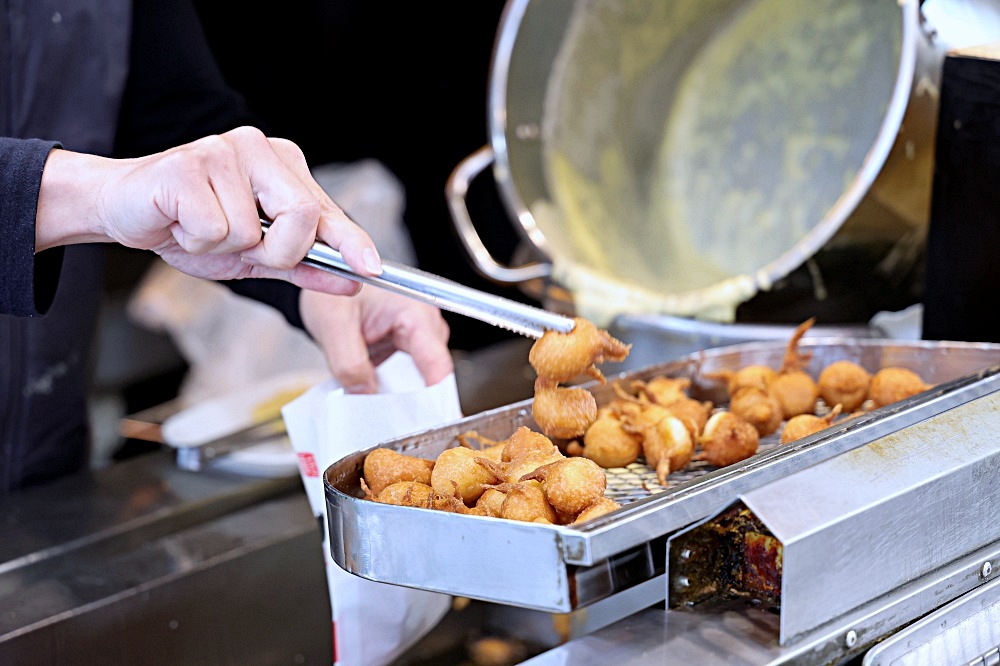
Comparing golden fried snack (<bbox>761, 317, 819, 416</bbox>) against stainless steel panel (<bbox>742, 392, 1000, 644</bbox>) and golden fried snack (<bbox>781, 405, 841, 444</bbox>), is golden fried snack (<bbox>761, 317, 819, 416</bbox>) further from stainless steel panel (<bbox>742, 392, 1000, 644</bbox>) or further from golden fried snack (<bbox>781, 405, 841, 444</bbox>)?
stainless steel panel (<bbox>742, 392, 1000, 644</bbox>)

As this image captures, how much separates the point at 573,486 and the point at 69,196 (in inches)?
19.8

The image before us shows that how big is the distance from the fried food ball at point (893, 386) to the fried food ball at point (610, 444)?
0.31 metres

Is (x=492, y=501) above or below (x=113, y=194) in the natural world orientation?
below

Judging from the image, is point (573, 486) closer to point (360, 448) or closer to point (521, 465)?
point (521, 465)

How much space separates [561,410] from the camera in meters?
0.99

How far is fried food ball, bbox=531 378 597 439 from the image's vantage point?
994 millimetres

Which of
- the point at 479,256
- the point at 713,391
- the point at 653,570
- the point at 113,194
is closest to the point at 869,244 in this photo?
the point at 713,391

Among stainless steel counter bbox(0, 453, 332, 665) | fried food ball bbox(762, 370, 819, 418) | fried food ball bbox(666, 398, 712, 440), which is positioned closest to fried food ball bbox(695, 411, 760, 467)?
fried food ball bbox(666, 398, 712, 440)

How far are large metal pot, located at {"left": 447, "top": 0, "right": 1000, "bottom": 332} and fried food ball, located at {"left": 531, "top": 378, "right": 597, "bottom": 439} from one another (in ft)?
1.82

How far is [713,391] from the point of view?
125cm

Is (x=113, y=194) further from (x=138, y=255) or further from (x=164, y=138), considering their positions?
(x=138, y=255)

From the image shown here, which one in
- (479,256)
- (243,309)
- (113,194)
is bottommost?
(243,309)

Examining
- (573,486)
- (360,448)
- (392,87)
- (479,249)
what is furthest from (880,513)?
(392,87)

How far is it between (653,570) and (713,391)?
43 cm
